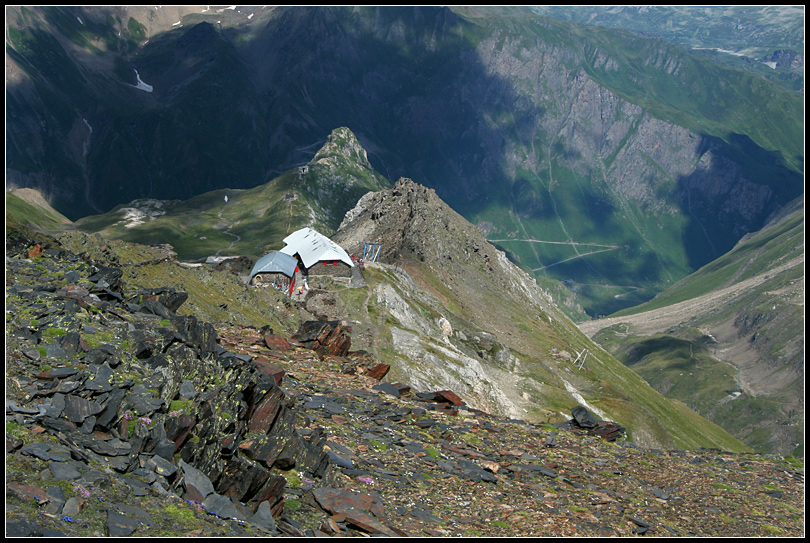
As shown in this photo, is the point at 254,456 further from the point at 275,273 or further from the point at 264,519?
the point at 275,273

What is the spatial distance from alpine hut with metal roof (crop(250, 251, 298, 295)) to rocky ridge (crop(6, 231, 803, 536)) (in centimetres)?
5829

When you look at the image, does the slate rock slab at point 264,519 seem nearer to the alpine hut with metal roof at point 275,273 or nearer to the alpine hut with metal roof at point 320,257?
the alpine hut with metal roof at point 275,273

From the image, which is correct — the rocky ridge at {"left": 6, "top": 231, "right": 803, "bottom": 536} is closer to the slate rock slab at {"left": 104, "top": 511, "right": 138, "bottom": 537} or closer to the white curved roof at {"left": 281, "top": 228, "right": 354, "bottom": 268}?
the slate rock slab at {"left": 104, "top": 511, "right": 138, "bottom": 537}

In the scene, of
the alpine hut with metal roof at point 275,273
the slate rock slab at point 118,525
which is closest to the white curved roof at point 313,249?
the alpine hut with metal roof at point 275,273

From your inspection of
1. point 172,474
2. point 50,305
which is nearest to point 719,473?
point 172,474

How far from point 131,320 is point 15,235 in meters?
15.0

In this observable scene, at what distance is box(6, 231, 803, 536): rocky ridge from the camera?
15258 mm

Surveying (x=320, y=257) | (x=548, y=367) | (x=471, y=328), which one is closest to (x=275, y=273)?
(x=320, y=257)

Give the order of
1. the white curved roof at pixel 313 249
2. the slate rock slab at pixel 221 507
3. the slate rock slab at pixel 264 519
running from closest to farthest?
1. the slate rock slab at pixel 221 507
2. the slate rock slab at pixel 264 519
3. the white curved roof at pixel 313 249

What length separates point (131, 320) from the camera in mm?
24594

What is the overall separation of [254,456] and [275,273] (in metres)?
76.5

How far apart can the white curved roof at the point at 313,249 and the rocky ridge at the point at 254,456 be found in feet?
222

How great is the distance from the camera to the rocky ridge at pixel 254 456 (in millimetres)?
15258

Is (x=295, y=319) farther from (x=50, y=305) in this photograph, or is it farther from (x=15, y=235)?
(x=50, y=305)
